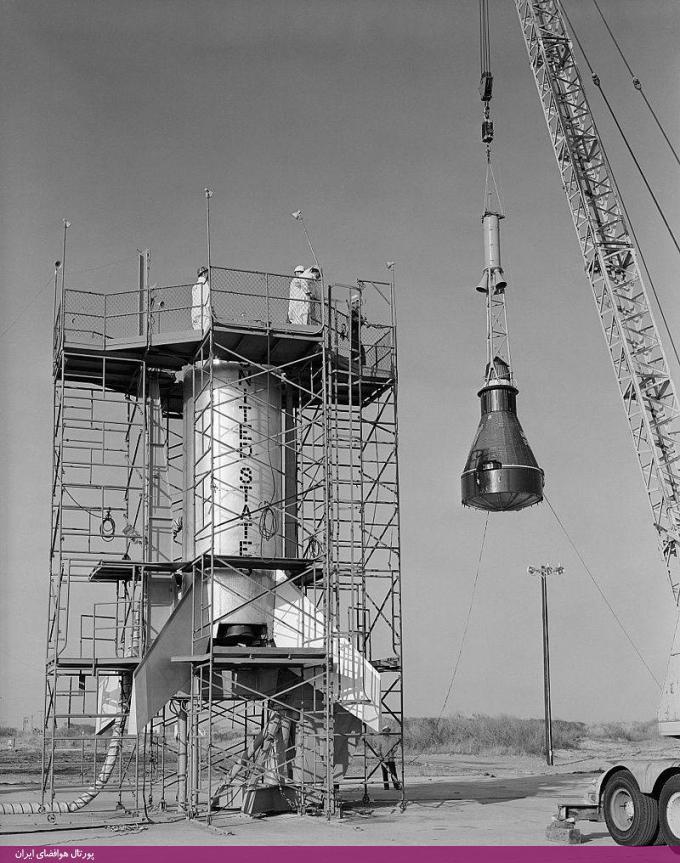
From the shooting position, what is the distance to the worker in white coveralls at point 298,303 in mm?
30469

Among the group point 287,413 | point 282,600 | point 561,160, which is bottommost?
point 282,600

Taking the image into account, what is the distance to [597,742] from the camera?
8450 cm

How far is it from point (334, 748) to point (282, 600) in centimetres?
400

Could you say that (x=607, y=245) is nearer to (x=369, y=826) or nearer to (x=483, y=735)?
(x=369, y=826)

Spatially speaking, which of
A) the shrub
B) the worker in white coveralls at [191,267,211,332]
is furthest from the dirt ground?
the shrub

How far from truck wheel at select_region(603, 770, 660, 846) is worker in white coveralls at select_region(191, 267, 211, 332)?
1501 cm

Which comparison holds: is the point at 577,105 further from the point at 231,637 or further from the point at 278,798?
the point at 278,798

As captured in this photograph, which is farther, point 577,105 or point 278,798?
point 577,105

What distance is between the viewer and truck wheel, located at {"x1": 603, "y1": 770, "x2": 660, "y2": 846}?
21.2 metres

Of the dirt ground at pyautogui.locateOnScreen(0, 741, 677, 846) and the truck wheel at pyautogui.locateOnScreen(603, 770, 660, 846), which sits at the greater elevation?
the truck wheel at pyautogui.locateOnScreen(603, 770, 660, 846)

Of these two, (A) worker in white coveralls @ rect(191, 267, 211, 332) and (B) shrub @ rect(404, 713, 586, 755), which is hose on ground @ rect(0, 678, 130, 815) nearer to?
(A) worker in white coveralls @ rect(191, 267, 211, 332)

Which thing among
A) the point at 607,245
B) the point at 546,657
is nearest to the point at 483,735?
the point at 546,657
